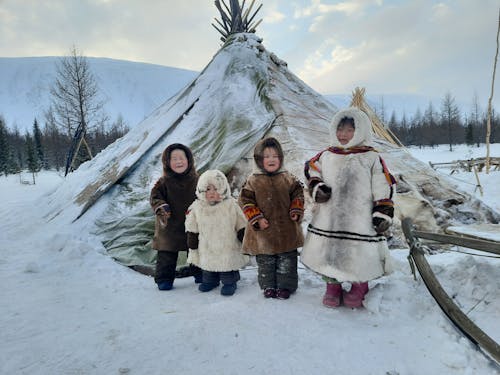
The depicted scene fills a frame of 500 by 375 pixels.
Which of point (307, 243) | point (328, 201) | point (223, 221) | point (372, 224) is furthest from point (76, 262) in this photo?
point (372, 224)

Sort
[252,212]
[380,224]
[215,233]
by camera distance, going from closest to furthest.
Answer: [380,224] < [252,212] < [215,233]

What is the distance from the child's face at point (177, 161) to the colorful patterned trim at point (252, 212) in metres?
0.88

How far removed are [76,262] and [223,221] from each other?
2.02 meters

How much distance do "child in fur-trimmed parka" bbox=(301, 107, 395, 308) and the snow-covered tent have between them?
173cm

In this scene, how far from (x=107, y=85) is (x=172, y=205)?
14024cm

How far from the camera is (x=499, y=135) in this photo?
136ft

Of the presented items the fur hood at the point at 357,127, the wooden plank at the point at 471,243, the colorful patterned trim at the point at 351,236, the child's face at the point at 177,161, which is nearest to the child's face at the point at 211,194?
the child's face at the point at 177,161

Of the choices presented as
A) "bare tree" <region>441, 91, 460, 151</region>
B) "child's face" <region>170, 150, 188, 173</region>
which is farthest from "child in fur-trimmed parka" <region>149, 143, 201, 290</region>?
"bare tree" <region>441, 91, 460, 151</region>

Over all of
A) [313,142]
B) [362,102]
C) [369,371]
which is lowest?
[369,371]

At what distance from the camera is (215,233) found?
106 inches

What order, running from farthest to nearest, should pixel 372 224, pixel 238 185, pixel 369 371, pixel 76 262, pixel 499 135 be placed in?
1. pixel 499 135
2. pixel 238 185
3. pixel 76 262
4. pixel 372 224
5. pixel 369 371

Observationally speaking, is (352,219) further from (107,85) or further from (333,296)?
(107,85)

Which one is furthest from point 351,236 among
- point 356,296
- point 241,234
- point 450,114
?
point 450,114

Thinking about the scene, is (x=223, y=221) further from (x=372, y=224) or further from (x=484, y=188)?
(x=484, y=188)
